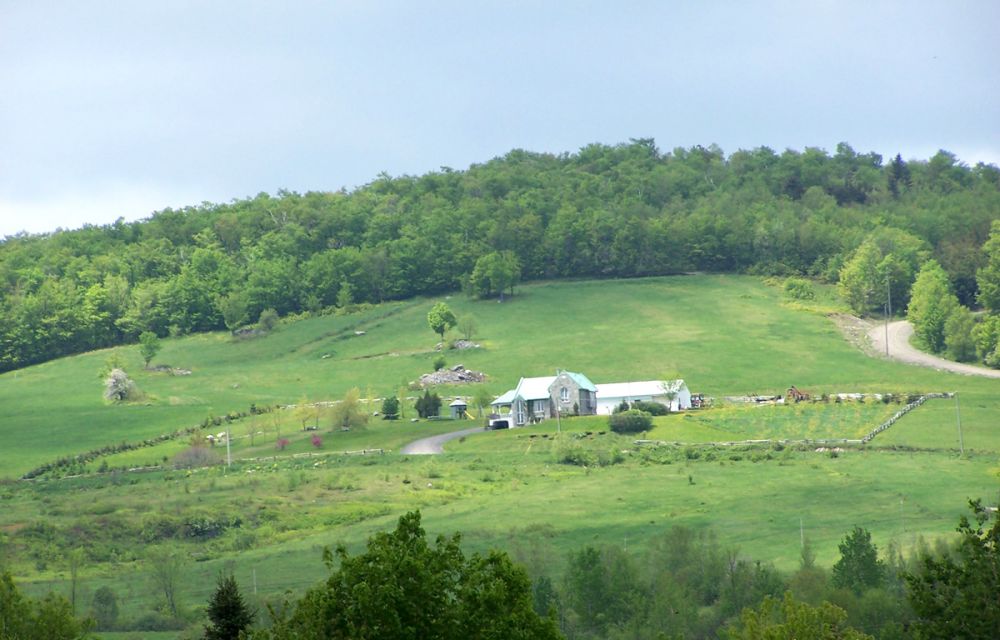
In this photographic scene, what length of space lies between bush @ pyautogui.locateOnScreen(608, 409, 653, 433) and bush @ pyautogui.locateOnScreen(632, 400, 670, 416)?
432 centimetres

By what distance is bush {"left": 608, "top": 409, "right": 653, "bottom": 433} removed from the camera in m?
90.5

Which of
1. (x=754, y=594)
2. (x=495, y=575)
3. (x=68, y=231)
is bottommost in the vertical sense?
(x=754, y=594)

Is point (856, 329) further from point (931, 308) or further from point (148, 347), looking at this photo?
point (148, 347)

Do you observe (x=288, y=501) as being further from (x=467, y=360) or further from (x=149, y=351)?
(x=149, y=351)

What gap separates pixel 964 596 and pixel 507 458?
57147 mm

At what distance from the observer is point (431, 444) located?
297ft

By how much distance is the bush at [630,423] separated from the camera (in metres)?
90.5

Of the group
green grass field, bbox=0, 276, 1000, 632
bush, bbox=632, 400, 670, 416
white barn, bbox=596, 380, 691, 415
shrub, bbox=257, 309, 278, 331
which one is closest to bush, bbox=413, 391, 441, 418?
green grass field, bbox=0, 276, 1000, 632

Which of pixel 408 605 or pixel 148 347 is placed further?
pixel 148 347

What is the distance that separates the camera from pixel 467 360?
120 metres

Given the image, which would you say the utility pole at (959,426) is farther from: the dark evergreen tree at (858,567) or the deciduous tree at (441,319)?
the deciduous tree at (441,319)

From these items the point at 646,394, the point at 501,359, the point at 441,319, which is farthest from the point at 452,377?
the point at 646,394

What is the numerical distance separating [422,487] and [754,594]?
3086 cm

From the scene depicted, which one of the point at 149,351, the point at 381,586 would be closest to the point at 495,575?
the point at 381,586
